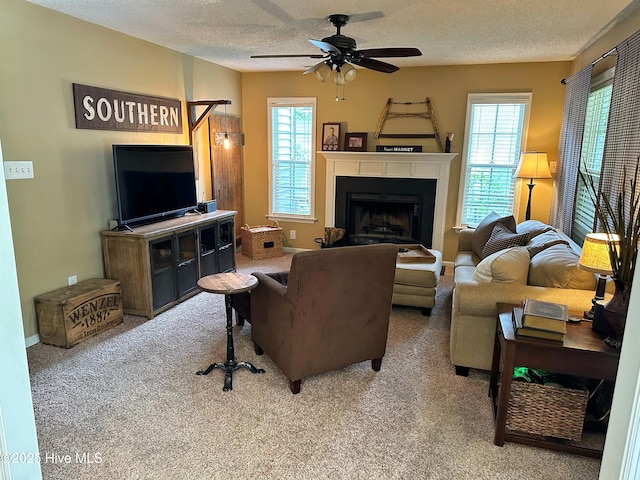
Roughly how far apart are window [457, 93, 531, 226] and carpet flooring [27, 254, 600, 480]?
8.67ft

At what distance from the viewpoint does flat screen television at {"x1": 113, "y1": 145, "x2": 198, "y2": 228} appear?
12.0 feet

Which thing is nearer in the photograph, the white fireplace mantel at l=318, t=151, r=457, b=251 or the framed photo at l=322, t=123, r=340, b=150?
the white fireplace mantel at l=318, t=151, r=457, b=251

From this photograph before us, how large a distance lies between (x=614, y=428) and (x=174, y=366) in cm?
254

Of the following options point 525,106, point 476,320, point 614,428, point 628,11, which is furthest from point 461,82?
point 614,428

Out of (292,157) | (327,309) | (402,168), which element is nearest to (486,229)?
(402,168)

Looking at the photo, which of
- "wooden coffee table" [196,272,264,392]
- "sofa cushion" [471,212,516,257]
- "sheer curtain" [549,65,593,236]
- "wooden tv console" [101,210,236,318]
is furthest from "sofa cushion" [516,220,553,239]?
"wooden tv console" [101,210,236,318]

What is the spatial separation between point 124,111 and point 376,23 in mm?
2392

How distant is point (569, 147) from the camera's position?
434cm

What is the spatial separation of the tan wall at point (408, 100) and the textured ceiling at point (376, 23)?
1.25ft

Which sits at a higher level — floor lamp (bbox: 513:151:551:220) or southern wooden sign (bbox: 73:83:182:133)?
southern wooden sign (bbox: 73:83:182:133)

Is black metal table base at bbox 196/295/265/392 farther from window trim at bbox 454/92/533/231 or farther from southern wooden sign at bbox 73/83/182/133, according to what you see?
window trim at bbox 454/92/533/231

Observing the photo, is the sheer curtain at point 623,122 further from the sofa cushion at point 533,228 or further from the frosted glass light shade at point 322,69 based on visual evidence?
the frosted glass light shade at point 322,69

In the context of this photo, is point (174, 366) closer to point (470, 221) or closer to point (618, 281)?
point (618, 281)

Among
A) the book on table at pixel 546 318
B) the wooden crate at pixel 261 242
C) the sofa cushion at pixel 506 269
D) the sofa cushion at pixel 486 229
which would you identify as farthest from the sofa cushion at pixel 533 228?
the wooden crate at pixel 261 242
